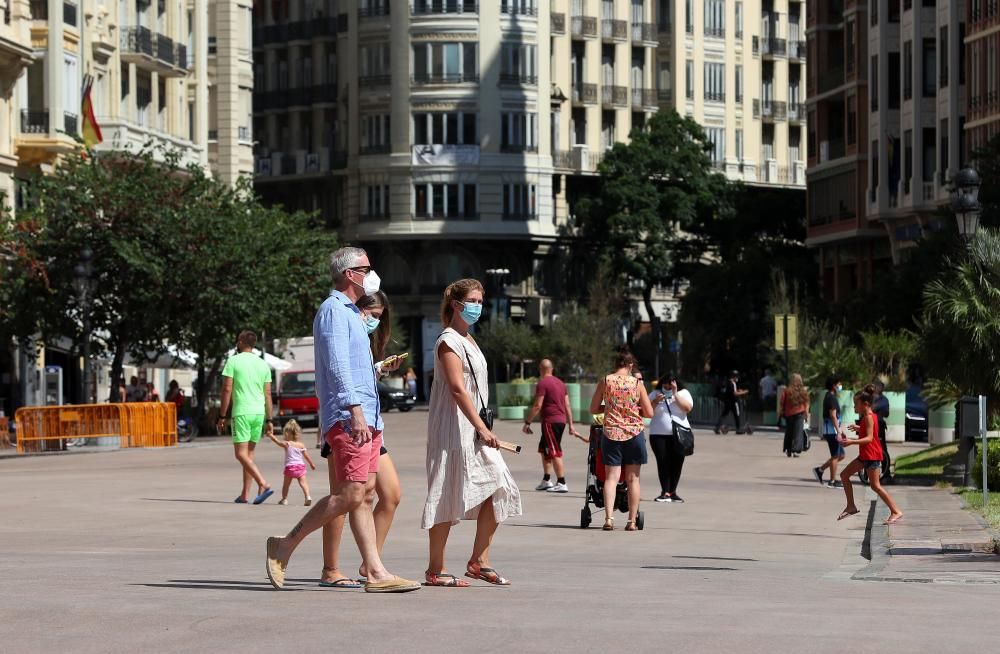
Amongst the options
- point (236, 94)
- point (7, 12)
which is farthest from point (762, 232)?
point (7, 12)

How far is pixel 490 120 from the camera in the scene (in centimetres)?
9394

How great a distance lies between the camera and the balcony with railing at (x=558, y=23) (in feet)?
319

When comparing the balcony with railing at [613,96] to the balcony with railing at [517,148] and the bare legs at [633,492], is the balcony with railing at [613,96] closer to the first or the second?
the balcony with railing at [517,148]

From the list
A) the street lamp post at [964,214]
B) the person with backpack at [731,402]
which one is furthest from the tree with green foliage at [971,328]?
the person with backpack at [731,402]

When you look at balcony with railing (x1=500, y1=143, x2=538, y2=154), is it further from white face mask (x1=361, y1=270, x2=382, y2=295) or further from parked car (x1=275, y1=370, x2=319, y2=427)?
white face mask (x1=361, y1=270, x2=382, y2=295)

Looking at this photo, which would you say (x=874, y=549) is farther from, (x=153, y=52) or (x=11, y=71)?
(x=153, y=52)

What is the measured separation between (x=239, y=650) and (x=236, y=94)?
72.1 meters

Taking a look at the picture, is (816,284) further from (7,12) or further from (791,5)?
(7,12)

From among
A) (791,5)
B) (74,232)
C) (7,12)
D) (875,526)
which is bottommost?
(875,526)

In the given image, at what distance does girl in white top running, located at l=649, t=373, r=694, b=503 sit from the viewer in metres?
26.0

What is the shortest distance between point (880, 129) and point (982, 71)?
7.53 m

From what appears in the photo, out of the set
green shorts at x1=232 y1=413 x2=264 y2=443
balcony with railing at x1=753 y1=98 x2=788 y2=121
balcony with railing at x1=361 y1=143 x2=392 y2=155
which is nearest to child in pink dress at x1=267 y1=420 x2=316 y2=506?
green shorts at x1=232 y1=413 x2=264 y2=443

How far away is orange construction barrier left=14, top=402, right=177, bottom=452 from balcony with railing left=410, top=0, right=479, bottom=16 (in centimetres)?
4929

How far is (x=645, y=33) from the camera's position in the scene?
99.9 metres
